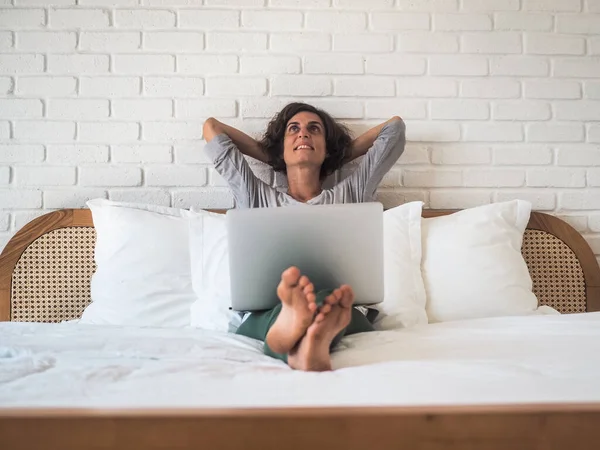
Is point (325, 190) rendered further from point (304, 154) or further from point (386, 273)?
point (386, 273)

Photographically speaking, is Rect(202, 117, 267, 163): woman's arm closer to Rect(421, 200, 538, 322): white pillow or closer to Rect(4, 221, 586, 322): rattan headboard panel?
Rect(4, 221, 586, 322): rattan headboard panel

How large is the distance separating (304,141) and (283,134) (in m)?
0.11

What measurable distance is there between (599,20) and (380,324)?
5.25 feet

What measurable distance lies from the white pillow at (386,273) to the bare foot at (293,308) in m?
0.52

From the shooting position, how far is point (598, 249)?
2168 mm

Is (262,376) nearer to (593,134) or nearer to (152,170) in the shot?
(152,170)

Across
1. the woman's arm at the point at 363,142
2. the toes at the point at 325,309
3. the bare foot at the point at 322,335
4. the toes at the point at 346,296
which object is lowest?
the bare foot at the point at 322,335

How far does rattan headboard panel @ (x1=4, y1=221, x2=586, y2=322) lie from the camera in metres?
1.94

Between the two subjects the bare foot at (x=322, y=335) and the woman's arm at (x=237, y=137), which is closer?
the bare foot at (x=322, y=335)

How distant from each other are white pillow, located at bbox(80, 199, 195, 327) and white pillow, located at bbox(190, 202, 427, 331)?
0.20ft

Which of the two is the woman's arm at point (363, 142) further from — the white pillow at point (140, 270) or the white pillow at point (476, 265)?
the white pillow at point (140, 270)

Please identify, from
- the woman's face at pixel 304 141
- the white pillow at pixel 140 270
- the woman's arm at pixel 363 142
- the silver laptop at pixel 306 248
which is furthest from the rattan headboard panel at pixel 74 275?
the silver laptop at pixel 306 248

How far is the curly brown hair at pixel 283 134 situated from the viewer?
2.04m

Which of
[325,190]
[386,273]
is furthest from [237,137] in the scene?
[386,273]
